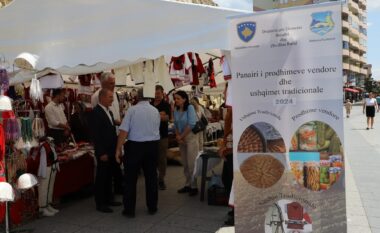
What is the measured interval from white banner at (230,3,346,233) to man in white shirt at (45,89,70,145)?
4.27 meters

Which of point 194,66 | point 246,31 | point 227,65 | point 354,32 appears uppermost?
point 354,32

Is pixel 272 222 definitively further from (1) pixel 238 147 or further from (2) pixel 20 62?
(2) pixel 20 62

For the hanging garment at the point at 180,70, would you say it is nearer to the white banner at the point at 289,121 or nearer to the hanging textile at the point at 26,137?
the hanging textile at the point at 26,137

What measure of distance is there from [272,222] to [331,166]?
2.22 ft

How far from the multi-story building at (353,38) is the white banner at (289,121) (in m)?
64.4

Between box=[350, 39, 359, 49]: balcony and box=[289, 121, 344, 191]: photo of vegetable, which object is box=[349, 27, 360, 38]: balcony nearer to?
box=[350, 39, 359, 49]: balcony

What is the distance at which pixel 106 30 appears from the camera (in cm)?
449

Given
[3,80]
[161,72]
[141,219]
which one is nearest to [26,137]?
[3,80]

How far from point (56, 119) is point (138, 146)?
225 cm

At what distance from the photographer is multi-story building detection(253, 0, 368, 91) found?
68750 mm

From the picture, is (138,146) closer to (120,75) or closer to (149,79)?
(149,79)

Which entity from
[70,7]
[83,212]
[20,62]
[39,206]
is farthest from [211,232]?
[70,7]

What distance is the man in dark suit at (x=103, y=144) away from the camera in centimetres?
524

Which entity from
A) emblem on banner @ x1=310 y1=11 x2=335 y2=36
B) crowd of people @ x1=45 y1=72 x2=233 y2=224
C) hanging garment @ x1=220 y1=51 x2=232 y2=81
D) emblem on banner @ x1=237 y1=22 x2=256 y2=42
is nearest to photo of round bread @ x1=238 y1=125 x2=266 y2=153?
emblem on banner @ x1=237 y1=22 x2=256 y2=42
